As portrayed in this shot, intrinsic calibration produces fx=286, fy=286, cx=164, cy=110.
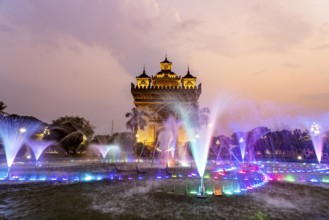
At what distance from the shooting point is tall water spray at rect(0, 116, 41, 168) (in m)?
37.3

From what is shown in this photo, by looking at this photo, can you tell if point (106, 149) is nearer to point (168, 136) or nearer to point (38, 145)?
point (38, 145)

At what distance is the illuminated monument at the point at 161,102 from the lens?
5916 centimetres

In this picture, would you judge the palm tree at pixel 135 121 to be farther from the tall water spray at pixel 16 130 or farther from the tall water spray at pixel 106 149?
the tall water spray at pixel 16 130

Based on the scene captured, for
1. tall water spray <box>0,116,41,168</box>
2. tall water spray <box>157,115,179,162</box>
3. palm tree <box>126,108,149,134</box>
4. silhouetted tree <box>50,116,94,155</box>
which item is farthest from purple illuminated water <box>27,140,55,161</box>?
tall water spray <box>157,115,179,162</box>

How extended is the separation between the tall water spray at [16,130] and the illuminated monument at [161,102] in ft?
69.3

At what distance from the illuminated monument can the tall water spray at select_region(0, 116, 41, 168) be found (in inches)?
832

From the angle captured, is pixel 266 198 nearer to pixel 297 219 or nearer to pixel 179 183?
pixel 297 219

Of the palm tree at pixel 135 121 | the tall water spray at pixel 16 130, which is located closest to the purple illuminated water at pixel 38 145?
the tall water spray at pixel 16 130

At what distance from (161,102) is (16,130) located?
27.9 meters

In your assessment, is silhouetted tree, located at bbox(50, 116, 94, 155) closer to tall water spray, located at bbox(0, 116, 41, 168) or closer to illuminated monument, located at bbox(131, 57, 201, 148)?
tall water spray, located at bbox(0, 116, 41, 168)

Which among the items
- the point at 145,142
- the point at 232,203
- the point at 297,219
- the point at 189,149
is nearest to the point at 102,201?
the point at 232,203

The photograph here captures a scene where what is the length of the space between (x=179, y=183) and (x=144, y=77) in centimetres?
5059

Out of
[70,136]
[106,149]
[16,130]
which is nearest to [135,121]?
[106,149]

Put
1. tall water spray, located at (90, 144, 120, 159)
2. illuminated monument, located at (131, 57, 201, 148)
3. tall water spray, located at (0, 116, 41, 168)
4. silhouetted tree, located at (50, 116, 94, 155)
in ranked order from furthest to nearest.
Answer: illuminated monument, located at (131, 57, 201, 148) → silhouetted tree, located at (50, 116, 94, 155) → tall water spray, located at (90, 144, 120, 159) → tall water spray, located at (0, 116, 41, 168)
